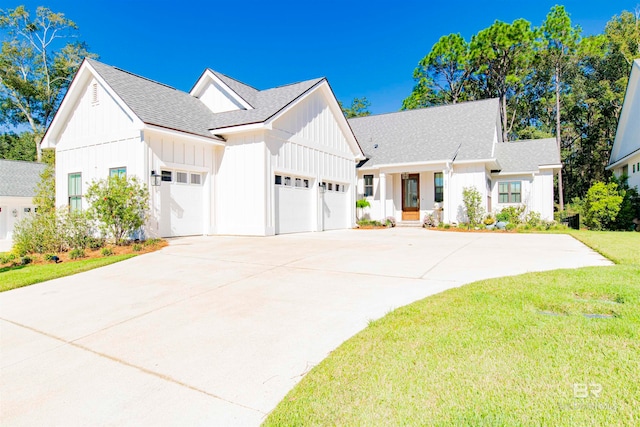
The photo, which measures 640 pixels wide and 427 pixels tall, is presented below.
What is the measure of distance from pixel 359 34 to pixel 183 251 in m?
25.7

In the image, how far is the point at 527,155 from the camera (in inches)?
774

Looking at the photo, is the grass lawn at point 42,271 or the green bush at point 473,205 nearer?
the grass lawn at point 42,271

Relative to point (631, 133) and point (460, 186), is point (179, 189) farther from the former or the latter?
point (631, 133)

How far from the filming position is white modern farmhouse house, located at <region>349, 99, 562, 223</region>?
16.9 m

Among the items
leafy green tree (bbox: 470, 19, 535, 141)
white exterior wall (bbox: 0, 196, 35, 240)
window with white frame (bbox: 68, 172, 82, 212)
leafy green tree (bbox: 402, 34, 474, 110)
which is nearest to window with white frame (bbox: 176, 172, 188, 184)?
window with white frame (bbox: 68, 172, 82, 212)

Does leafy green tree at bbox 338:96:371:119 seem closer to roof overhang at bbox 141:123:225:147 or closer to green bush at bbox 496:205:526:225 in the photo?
green bush at bbox 496:205:526:225

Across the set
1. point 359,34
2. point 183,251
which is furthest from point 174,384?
point 359,34

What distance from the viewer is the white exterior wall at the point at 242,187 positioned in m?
12.5

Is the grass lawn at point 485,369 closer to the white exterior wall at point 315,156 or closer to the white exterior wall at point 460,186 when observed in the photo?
the white exterior wall at point 315,156

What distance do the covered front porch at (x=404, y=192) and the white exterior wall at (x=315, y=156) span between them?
1.64 metres

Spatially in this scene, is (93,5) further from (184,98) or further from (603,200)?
(603,200)

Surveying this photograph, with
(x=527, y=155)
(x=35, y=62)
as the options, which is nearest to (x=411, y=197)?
(x=527, y=155)

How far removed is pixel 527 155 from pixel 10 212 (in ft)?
98.1

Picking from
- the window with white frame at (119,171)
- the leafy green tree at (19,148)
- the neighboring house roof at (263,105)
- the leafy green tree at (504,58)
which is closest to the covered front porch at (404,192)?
the neighboring house roof at (263,105)
